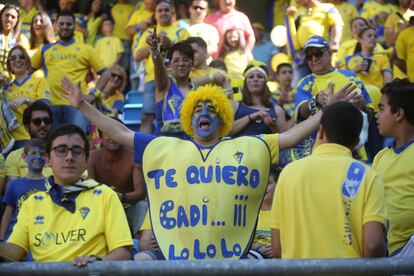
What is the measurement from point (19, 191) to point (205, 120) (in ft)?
7.13

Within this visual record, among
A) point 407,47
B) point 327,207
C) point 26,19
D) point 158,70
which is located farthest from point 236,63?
point 327,207

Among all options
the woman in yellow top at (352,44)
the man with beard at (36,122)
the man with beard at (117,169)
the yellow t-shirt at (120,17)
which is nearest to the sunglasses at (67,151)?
the man with beard at (117,169)

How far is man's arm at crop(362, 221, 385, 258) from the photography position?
580 cm

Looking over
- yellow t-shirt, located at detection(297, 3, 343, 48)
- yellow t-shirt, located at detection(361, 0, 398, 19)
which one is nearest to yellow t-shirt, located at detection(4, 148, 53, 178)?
yellow t-shirt, located at detection(297, 3, 343, 48)

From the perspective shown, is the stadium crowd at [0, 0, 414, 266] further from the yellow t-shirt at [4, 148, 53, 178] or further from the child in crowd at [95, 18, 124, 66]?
the child in crowd at [95, 18, 124, 66]

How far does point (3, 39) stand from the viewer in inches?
510

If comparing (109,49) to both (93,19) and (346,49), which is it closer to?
(93,19)

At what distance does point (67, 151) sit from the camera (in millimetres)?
6879

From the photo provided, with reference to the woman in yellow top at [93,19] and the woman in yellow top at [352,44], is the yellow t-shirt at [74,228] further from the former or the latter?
the woman in yellow top at [93,19]

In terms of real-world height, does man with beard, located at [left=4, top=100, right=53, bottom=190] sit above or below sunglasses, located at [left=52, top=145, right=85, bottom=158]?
below

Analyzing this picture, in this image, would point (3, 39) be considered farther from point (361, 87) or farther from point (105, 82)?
point (361, 87)

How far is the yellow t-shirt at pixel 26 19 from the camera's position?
47.4ft

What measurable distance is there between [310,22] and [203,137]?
7.10m

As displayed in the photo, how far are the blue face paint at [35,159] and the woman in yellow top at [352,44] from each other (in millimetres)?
5164
